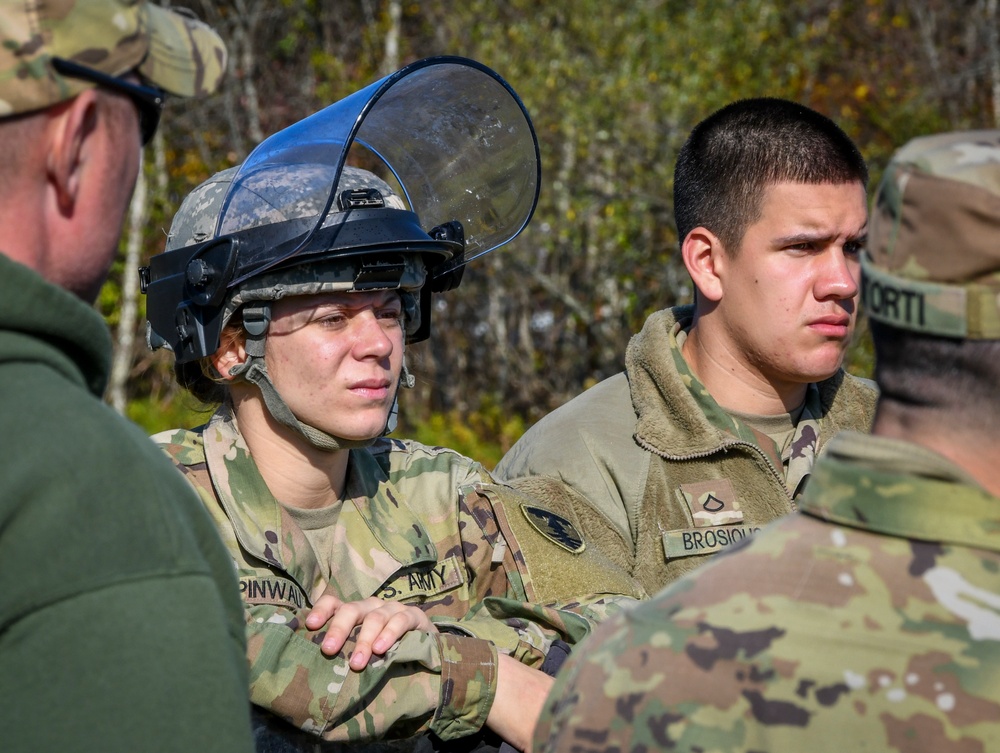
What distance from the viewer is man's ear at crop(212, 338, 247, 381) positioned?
3.11 metres

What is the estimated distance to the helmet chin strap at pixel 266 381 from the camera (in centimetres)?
303

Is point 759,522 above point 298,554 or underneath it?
underneath

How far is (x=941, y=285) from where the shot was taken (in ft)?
4.78

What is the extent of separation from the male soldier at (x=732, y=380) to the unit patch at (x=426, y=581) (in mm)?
526

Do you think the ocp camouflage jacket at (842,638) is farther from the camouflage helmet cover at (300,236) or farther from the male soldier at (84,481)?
the camouflage helmet cover at (300,236)

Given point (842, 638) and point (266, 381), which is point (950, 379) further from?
point (266, 381)

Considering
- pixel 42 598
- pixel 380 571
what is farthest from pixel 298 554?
pixel 42 598

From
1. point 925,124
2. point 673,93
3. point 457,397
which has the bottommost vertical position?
point 457,397

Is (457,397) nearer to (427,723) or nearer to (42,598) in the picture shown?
(427,723)

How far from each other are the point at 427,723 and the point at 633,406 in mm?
1519

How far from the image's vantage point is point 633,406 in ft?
12.6

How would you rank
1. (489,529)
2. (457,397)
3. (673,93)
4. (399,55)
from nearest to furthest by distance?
1. (489,529)
2. (673,93)
3. (457,397)
4. (399,55)

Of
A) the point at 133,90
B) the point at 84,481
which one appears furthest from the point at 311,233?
the point at 84,481

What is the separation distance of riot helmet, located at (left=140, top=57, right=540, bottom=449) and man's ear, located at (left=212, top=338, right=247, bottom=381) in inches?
2.2
